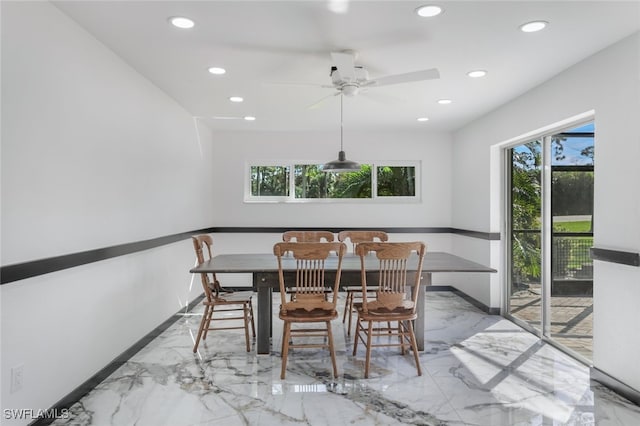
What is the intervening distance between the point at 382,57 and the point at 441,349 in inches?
97.4

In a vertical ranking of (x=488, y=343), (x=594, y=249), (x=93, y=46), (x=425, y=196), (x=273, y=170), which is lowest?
(x=488, y=343)

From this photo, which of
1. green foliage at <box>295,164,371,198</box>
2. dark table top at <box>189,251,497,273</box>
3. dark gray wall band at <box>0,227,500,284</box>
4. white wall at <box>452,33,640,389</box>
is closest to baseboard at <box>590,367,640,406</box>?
white wall at <box>452,33,640,389</box>

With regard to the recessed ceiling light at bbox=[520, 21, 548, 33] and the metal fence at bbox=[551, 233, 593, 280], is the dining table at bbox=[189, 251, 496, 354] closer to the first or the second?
the metal fence at bbox=[551, 233, 593, 280]

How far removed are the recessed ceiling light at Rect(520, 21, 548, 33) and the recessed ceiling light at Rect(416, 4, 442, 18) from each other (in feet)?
1.96

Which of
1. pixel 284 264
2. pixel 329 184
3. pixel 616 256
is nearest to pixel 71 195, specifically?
pixel 284 264

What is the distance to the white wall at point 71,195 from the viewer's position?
200 centimetres

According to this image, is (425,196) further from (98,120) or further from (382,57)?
(98,120)

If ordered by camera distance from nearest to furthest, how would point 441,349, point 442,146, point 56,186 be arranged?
point 56,186 < point 441,349 < point 442,146

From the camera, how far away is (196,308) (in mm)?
4887

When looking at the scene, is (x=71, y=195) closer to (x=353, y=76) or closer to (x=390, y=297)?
(x=353, y=76)

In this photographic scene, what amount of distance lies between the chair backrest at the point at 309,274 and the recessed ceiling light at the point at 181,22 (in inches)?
59.1

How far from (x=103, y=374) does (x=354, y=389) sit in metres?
1.78

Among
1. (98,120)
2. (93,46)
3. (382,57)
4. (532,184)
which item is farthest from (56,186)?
(532,184)

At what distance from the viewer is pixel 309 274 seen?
3.02 metres
